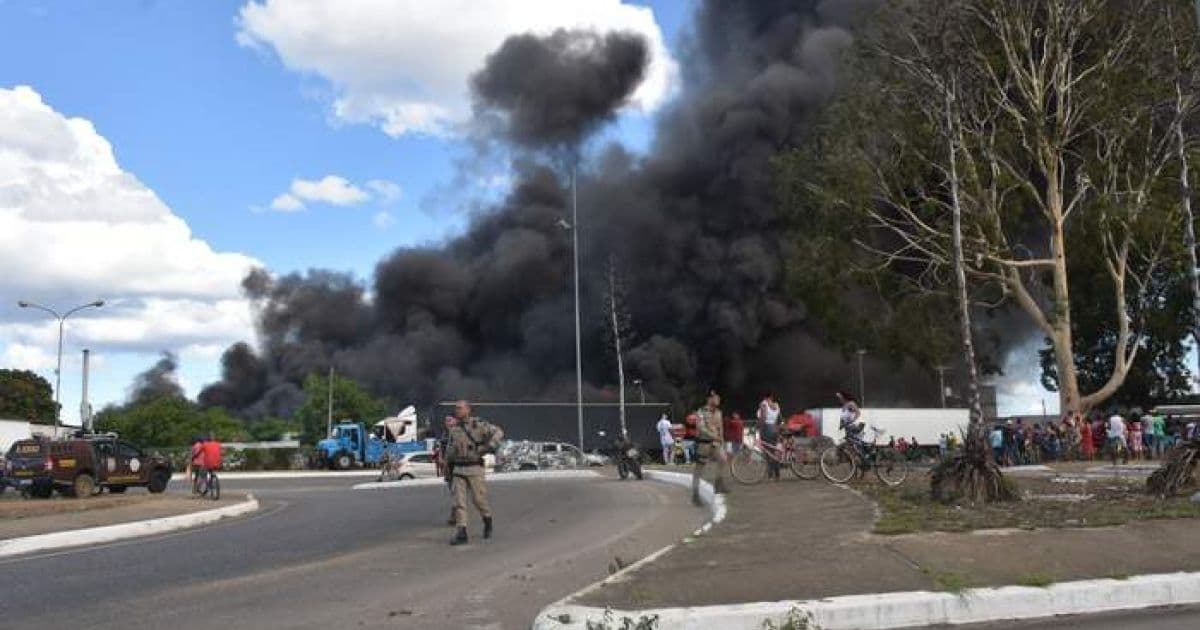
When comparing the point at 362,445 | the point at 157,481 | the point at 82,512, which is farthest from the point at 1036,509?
the point at 362,445

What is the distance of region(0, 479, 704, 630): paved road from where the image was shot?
699 centimetres

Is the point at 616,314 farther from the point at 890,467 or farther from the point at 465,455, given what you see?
the point at 465,455

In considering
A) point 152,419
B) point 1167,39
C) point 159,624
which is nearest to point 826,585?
point 159,624

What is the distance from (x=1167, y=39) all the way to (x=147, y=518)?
23245 millimetres

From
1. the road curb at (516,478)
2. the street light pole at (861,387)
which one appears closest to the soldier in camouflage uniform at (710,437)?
the road curb at (516,478)

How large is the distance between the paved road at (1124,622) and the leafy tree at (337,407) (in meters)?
67.7

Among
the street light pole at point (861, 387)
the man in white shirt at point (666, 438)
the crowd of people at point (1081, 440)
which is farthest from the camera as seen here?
the street light pole at point (861, 387)

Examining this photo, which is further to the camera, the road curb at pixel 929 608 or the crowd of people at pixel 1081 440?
the crowd of people at pixel 1081 440

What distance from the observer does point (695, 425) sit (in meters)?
14.6

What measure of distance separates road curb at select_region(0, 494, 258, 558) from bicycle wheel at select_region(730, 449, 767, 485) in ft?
26.5

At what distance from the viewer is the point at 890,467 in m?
15.4

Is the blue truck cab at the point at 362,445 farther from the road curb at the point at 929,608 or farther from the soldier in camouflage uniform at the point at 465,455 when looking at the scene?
the road curb at the point at 929,608

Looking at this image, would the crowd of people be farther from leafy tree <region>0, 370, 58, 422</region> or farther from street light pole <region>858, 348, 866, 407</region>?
leafy tree <region>0, 370, 58, 422</region>

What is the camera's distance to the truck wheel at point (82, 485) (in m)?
23.2
